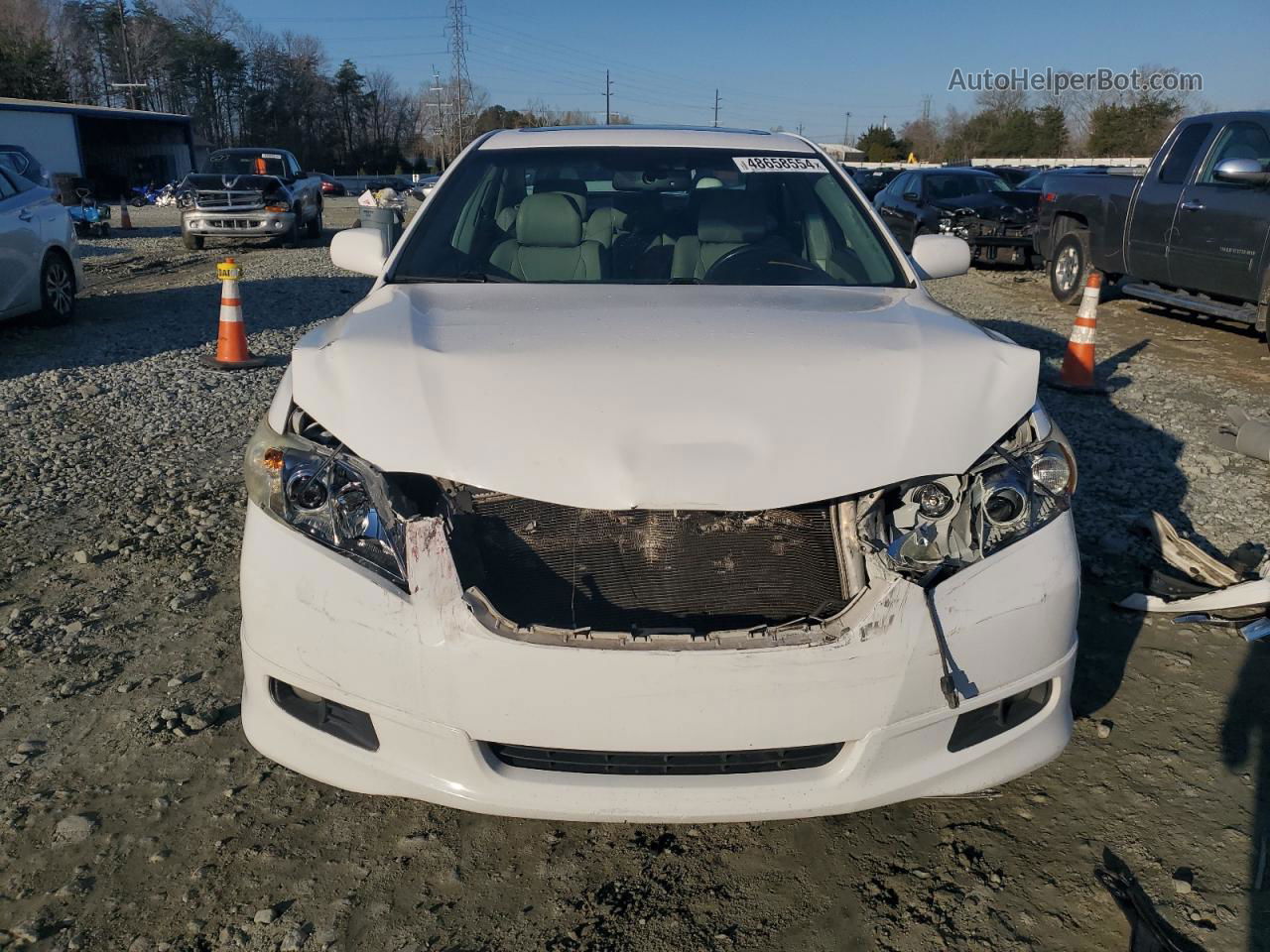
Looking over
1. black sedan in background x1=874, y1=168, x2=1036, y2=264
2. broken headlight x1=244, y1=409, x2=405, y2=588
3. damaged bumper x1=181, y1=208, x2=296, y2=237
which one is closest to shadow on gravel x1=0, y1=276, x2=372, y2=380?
damaged bumper x1=181, y1=208, x2=296, y2=237

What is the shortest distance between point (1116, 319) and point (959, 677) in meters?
10.1

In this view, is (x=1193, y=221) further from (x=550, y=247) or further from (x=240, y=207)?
(x=240, y=207)

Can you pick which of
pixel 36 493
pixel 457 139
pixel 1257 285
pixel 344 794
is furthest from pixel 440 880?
pixel 457 139

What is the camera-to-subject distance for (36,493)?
4.78 metres

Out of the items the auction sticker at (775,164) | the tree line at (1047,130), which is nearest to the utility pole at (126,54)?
the tree line at (1047,130)

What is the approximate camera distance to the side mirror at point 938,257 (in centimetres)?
378

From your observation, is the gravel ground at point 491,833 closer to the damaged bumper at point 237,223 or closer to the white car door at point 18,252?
the white car door at point 18,252

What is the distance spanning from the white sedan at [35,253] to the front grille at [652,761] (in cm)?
817

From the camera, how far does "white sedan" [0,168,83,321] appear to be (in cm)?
838

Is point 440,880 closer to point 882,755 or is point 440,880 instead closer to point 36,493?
point 882,755

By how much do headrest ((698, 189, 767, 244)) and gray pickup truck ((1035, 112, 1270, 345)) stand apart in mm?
5748

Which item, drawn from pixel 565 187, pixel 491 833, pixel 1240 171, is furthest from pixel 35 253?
pixel 1240 171

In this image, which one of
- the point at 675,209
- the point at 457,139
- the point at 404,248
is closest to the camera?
A: the point at 404,248

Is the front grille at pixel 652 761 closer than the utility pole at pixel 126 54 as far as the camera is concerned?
Yes
